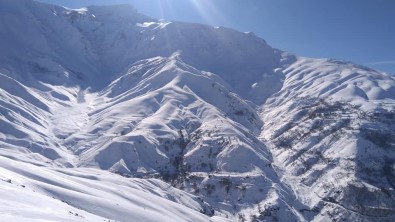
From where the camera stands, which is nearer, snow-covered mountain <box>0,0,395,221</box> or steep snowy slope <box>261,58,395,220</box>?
snow-covered mountain <box>0,0,395,221</box>

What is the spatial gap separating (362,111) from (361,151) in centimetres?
3788

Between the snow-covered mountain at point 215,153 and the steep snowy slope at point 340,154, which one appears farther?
the steep snowy slope at point 340,154

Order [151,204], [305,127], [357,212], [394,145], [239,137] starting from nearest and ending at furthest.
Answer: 1. [151,204]
2. [357,212]
3. [394,145]
4. [239,137]
5. [305,127]

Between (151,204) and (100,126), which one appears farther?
(100,126)

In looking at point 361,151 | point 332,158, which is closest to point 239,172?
point 332,158

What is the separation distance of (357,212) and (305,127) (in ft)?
172

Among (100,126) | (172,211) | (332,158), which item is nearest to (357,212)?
(332,158)

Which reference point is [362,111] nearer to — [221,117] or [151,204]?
[221,117]

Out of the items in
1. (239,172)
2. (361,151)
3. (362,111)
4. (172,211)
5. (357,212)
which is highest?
(362,111)

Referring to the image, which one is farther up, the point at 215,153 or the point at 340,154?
the point at 340,154

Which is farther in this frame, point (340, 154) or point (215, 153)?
point (215, 153)

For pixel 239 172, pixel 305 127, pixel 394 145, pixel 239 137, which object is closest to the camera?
pixel 239 172

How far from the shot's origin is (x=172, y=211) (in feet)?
239

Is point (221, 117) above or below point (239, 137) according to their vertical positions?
above
